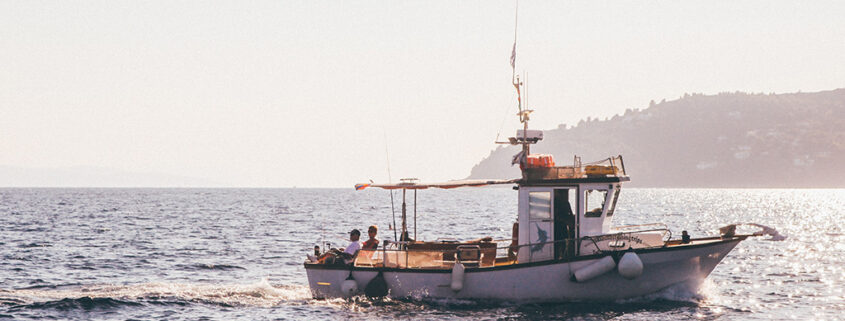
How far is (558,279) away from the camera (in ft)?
64.9

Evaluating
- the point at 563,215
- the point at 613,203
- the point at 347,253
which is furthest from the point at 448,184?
the point at 613,203

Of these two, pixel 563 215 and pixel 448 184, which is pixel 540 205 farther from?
pixel 448 184

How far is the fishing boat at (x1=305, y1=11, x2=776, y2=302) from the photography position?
779 inches

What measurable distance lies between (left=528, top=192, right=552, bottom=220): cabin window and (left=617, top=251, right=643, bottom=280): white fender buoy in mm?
2174

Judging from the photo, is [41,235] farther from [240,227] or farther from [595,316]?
[595,316]

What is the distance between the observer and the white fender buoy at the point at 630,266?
759 inches

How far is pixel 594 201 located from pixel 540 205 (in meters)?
1.33

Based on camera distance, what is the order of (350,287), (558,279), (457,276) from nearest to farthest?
(558,279), (457,276), (350,287)

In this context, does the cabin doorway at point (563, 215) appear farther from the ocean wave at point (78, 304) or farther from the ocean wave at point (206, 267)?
the ocean wave at point (206, 267)

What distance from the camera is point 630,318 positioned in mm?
19094

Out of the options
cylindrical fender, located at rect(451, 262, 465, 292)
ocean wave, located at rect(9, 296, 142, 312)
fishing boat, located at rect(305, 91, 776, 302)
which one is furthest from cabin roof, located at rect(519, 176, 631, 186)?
ocean wave, located at rect(9, 296, 142, 312)

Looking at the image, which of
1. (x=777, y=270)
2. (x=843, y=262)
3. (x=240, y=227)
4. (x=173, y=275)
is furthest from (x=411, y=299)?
(x=240, y=227)

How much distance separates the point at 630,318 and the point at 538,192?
375cm

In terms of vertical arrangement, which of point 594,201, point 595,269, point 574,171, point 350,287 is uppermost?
point 574,171
